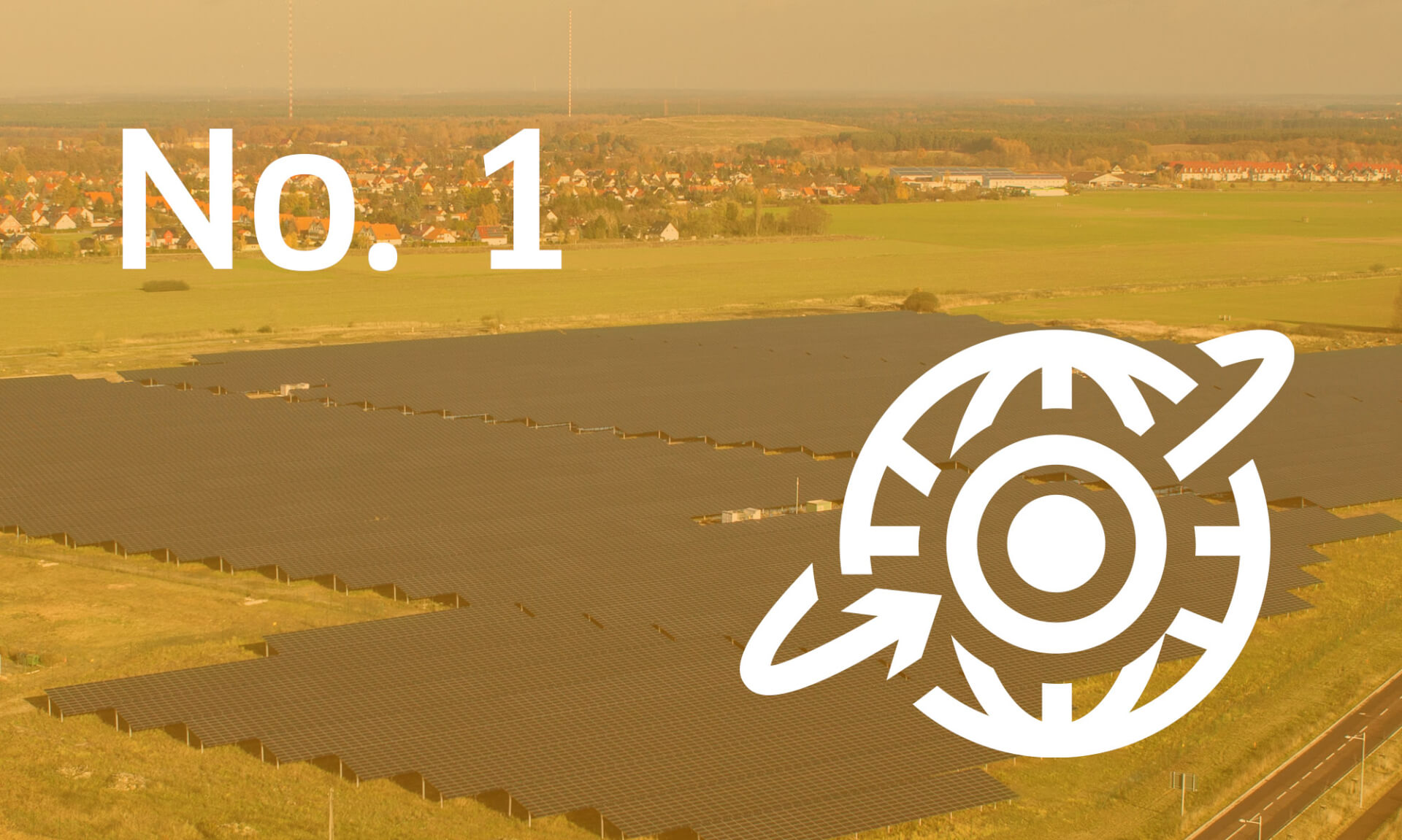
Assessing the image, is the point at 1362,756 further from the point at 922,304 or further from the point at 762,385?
the point at 922,304

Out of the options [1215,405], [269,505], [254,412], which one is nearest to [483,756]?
[269,505]

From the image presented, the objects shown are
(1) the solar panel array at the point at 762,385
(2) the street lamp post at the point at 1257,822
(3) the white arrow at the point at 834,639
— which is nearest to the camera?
(2) the street lamp post at the point at 1257,822

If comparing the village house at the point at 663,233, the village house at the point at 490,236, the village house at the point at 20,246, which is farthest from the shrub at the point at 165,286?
the village house at the point at 663,233

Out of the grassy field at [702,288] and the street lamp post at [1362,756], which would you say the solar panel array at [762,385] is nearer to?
the grassy field at [702,288]

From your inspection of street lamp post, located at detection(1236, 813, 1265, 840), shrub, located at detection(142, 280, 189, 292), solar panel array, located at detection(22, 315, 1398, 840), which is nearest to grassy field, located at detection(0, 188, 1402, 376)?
shrub, located at detection(142, 280, 189, 292)

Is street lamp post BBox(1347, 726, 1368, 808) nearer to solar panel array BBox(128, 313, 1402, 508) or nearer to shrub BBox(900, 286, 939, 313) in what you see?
solar panel array BBox(128, 313, 1402, 508)

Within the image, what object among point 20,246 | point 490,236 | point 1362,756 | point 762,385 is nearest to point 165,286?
point 20,246
